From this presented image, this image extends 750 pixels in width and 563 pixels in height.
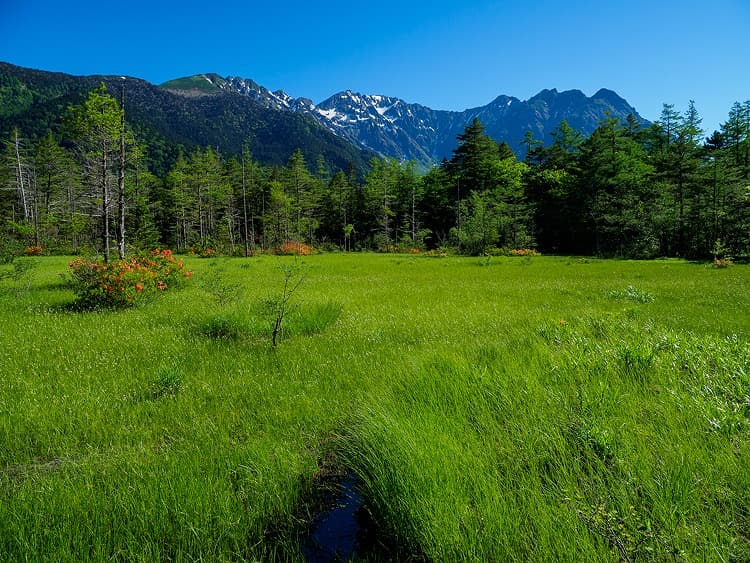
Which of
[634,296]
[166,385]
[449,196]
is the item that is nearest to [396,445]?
[166,385]

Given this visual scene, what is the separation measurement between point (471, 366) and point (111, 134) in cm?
1951

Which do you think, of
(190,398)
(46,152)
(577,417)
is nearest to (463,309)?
(577,417)

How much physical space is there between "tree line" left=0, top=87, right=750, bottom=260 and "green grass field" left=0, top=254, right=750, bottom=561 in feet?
41.9

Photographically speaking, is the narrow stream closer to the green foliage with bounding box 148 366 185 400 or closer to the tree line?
the green foliage with bounding box 148 366 185 400

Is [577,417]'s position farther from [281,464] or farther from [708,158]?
[708,158]

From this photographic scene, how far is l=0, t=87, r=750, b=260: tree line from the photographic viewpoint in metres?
16.9

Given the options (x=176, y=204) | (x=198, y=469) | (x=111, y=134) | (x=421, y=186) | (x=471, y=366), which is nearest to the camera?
(x=198, y=469)

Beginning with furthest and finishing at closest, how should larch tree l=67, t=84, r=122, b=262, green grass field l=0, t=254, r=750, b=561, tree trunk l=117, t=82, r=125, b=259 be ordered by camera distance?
tree trunk l=117, t=82, r=125, b=259
larch tree l=67, t=84, r=122, b=262
green grass field l=0, t=254, r=750, b=561

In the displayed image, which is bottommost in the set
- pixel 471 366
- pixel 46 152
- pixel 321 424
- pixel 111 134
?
pixel 321 424

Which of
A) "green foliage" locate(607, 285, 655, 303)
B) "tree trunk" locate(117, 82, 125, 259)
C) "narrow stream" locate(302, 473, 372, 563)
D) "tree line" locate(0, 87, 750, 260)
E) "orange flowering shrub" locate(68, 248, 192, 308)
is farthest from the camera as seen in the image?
"tree line" locate(0, 87, 750, 260)

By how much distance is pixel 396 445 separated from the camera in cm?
290

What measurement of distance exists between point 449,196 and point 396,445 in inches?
2684

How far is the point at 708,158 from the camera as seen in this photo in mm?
44062

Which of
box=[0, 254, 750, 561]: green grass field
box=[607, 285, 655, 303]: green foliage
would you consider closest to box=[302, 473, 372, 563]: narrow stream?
box=[0, 254, 750, 561]: green grass field
